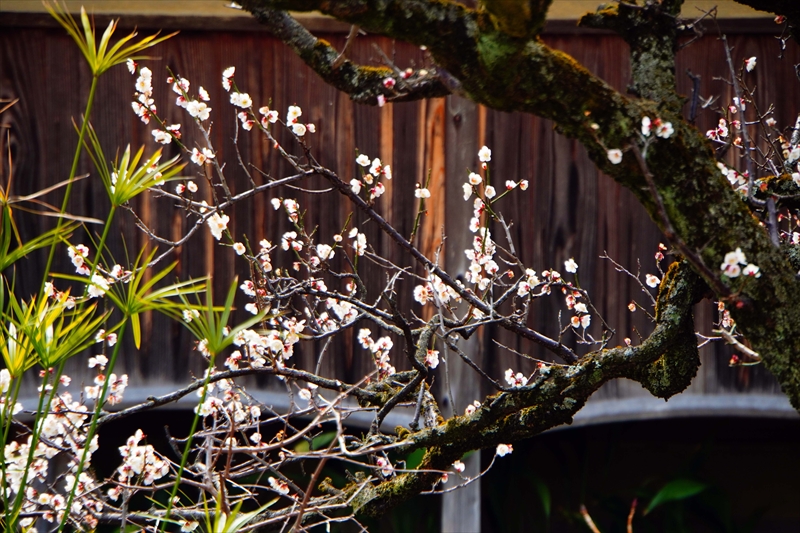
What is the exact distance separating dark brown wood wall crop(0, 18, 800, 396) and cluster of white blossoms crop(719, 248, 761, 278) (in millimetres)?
1647

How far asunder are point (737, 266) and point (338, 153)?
76.3 inches

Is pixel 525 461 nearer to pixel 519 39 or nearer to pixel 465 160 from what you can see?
pixel 465 160

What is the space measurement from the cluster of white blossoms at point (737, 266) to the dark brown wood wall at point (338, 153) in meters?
1.65

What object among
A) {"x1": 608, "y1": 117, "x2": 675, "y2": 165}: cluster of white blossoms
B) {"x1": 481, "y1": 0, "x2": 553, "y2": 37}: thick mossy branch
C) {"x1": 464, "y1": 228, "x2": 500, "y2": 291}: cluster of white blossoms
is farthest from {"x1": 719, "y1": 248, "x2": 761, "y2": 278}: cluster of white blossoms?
{"x1": 464, "y1": 228, "x2": 500, "y2": 291}: cluster of white blossoms

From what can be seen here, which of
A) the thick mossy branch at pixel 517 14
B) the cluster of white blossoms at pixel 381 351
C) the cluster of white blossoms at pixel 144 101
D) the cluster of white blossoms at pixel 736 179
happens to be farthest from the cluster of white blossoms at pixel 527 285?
the cluster of white blossoms at pixel 144 101

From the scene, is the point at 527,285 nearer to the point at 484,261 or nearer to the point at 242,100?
the point at 484,261

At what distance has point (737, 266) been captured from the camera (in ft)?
3.81

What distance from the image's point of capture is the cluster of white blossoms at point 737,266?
1.16m

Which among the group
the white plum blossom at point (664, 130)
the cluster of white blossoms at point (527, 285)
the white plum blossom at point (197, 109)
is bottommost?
the cluster of white blossoms at point (527, 285)

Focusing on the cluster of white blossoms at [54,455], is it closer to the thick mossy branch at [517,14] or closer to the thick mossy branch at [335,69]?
the thick mossy branch at [335,69]

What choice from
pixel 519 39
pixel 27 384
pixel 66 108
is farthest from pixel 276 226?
pixel 519 39

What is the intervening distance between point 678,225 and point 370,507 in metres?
1.08

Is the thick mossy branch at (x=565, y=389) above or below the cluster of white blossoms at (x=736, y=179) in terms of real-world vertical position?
below

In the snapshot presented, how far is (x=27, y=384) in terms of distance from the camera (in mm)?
2799
